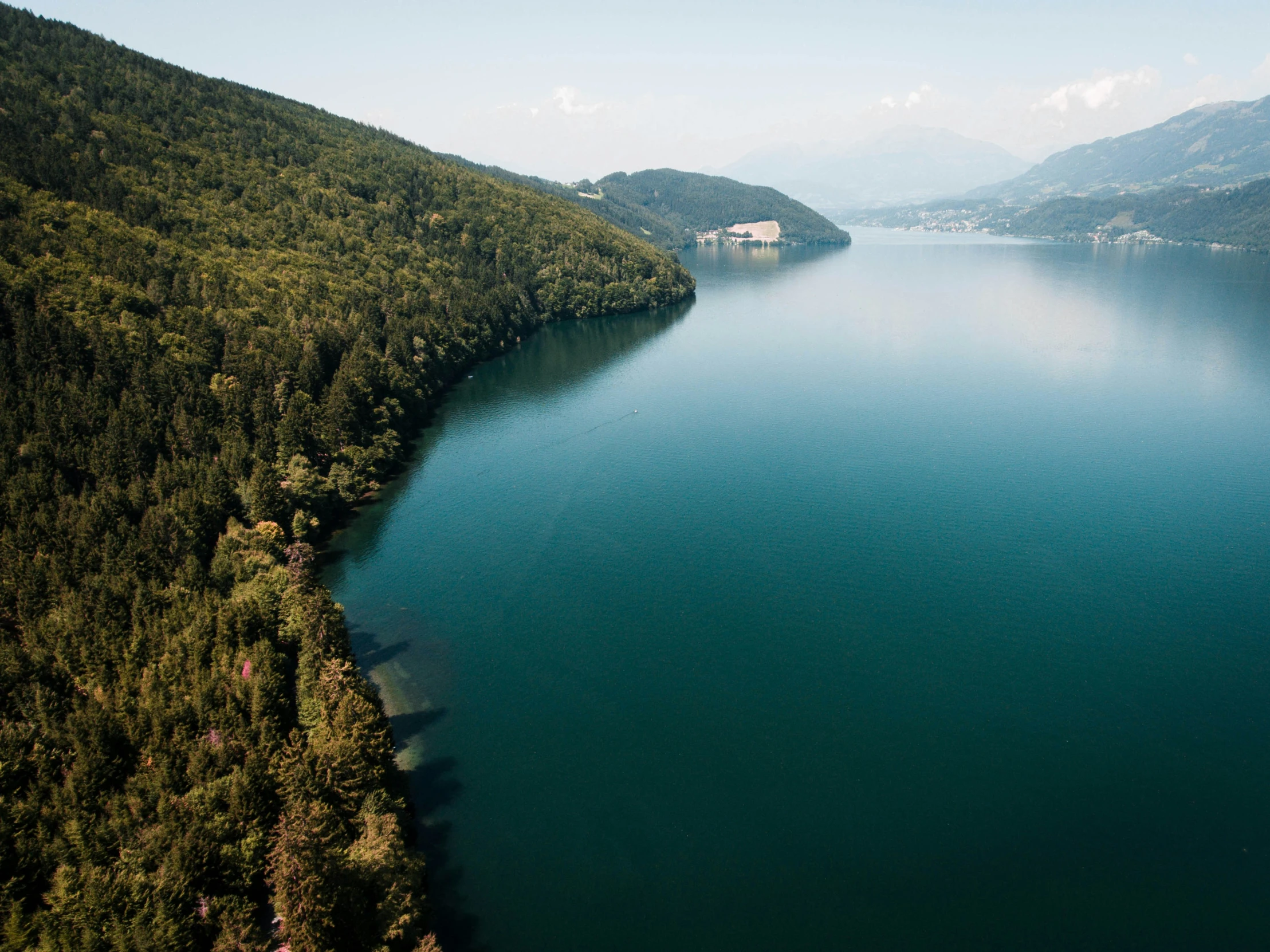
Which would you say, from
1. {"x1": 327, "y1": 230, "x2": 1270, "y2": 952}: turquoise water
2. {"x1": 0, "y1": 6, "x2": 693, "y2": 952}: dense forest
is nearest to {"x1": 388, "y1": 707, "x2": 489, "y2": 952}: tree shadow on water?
{"x1": 327, "y1": 230, "x2": 1270, "y2": 952}: turquoise water

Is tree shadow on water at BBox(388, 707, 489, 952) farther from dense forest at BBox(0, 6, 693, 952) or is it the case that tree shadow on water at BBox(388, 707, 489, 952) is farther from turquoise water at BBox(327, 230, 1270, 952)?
dense forest at BBox(0, 6, 693, 952)

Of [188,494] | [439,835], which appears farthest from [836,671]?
[188,494]

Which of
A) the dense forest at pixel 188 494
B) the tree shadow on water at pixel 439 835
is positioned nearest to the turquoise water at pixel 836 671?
the tree shadow on water at pixel 439 835

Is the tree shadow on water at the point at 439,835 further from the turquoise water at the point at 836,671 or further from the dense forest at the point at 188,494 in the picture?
the dense forest at the point at 188,494

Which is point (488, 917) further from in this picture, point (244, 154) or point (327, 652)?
point (244, 154)

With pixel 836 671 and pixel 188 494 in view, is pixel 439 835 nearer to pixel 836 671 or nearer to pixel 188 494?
pixel 836 671

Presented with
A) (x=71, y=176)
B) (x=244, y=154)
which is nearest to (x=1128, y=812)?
(x=71, y=176)
